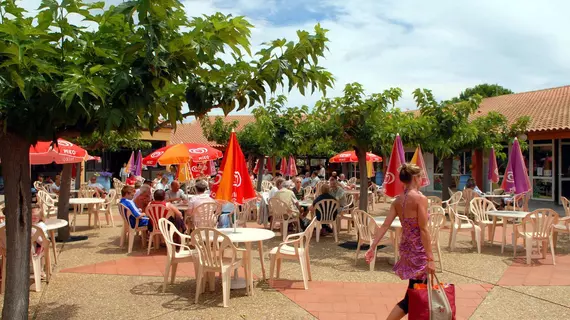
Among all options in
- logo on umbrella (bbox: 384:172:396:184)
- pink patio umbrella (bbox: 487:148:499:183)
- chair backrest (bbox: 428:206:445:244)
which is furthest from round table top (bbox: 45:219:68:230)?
pink patio umbrella (bbox: 487:148:499:183)

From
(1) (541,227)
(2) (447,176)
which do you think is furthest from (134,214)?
(2) (447,176)

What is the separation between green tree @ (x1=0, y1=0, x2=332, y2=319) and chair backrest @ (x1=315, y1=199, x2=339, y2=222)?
471 centimetres

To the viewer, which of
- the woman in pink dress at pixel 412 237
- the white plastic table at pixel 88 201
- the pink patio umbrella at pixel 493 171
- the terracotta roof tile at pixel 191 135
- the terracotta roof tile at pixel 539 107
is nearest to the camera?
the woman in pink dress at pixel 412 237

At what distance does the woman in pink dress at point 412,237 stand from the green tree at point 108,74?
1.13 meters

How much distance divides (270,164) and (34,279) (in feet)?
71.0

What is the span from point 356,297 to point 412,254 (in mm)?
1524

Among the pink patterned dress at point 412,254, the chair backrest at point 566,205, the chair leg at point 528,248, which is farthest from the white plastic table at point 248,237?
the chair backrest at point 566,205

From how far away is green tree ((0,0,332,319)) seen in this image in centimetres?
290

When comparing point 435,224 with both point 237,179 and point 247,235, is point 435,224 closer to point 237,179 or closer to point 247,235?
point 247,235

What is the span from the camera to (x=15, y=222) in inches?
146

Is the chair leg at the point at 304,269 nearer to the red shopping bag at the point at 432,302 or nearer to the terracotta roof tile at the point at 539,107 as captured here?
the red shopping bag at the point at 432,302

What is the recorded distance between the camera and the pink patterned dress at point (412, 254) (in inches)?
143

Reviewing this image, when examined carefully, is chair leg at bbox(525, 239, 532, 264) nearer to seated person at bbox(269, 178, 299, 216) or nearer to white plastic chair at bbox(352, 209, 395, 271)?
white plastic chair at bbox(352, 209, 395, 271)

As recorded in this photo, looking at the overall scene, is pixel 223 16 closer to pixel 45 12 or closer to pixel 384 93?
pixel 45 12
